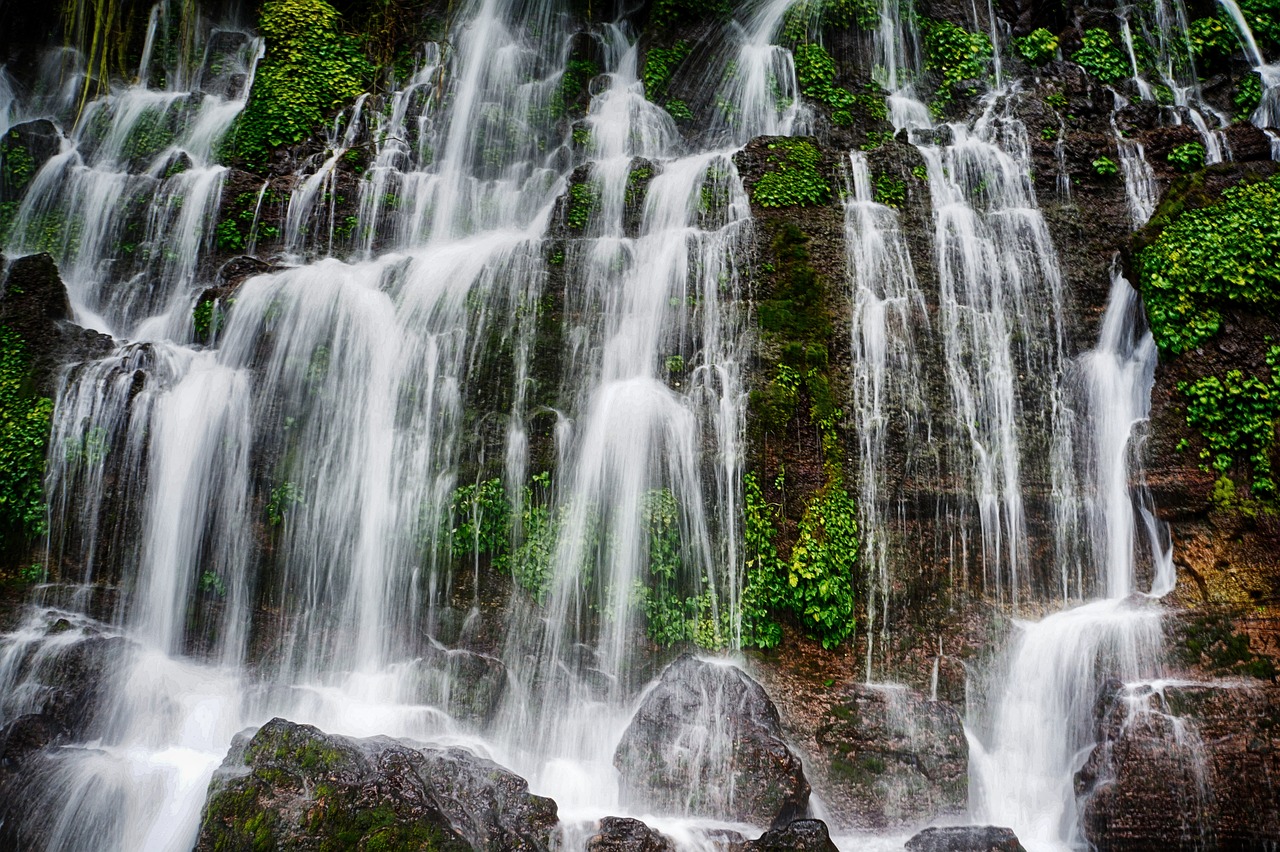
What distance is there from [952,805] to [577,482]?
526 centimetres

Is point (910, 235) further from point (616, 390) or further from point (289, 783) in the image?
point (289, 783)

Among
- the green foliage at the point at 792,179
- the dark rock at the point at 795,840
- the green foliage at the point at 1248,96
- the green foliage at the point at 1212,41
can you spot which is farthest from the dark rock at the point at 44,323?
the green foliage at the point at 1212,41

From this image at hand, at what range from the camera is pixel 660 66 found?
17969 millimetres

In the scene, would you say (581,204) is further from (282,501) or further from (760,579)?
(760,579)

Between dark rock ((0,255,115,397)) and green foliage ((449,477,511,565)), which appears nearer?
green foliage ((449,477,511,565))

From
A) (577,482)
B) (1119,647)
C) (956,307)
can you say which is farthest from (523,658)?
(956,307)

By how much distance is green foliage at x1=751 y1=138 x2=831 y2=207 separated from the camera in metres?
12.1

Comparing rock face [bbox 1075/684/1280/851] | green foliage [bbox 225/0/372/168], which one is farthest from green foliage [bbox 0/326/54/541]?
rock face [bbox 1075/684/1280/851]

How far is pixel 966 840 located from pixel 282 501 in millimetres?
8395

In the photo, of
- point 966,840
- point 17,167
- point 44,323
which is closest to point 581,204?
point 44,323

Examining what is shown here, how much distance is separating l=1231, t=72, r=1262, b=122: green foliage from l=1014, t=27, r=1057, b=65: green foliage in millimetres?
3167

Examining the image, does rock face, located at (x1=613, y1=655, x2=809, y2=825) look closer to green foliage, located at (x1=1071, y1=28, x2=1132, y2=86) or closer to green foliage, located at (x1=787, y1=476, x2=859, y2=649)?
green foliage, located at (x1=787, y1=476, x2=859, y2=649)

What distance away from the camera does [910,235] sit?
11.8m

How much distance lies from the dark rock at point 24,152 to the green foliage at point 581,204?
10.4 meters
